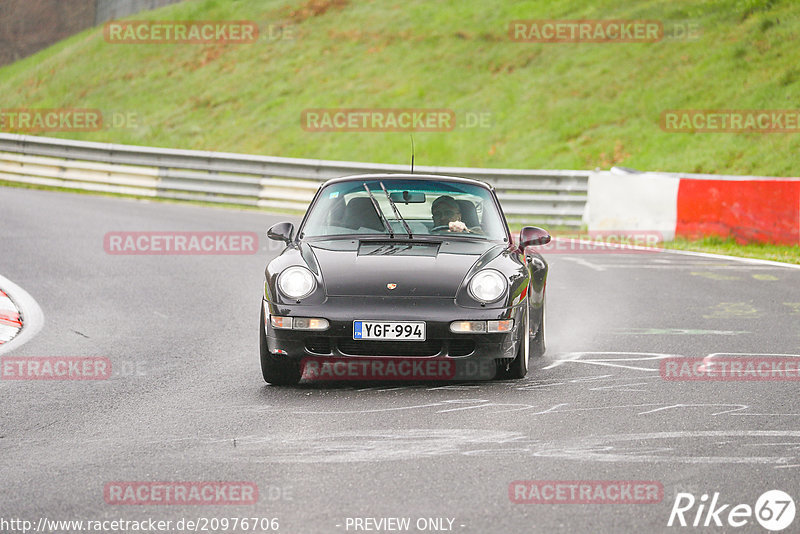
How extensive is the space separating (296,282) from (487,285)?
1136 millimetres

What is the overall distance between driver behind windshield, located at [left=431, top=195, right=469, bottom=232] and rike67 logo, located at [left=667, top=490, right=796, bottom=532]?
354 centimetres

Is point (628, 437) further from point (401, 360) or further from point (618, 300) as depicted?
point (618, 300)

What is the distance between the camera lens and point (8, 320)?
923 cm

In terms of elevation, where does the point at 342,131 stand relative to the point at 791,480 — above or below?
above

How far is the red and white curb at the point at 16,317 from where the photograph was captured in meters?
8.54

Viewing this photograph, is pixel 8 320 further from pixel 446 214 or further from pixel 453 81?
pixel 453 81

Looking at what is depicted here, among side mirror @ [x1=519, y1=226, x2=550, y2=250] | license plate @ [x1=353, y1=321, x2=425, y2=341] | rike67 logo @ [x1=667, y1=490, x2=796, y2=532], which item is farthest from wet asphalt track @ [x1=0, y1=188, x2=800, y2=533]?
side mirror @ [x1=519, y1=226, x2=550, y2=250]

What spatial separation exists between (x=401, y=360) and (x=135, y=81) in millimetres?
33949

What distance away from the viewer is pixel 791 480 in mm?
4781

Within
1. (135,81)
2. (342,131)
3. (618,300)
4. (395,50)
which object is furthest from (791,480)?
(135,81)

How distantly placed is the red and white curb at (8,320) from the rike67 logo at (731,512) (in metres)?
5.69

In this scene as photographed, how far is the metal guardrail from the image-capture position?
68.2 ft

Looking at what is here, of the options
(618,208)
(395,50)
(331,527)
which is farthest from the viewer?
(395,50)

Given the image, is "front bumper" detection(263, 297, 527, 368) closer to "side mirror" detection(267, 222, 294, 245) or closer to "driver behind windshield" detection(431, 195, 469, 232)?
"side mirror" detection(267, 222, 294, 245)
